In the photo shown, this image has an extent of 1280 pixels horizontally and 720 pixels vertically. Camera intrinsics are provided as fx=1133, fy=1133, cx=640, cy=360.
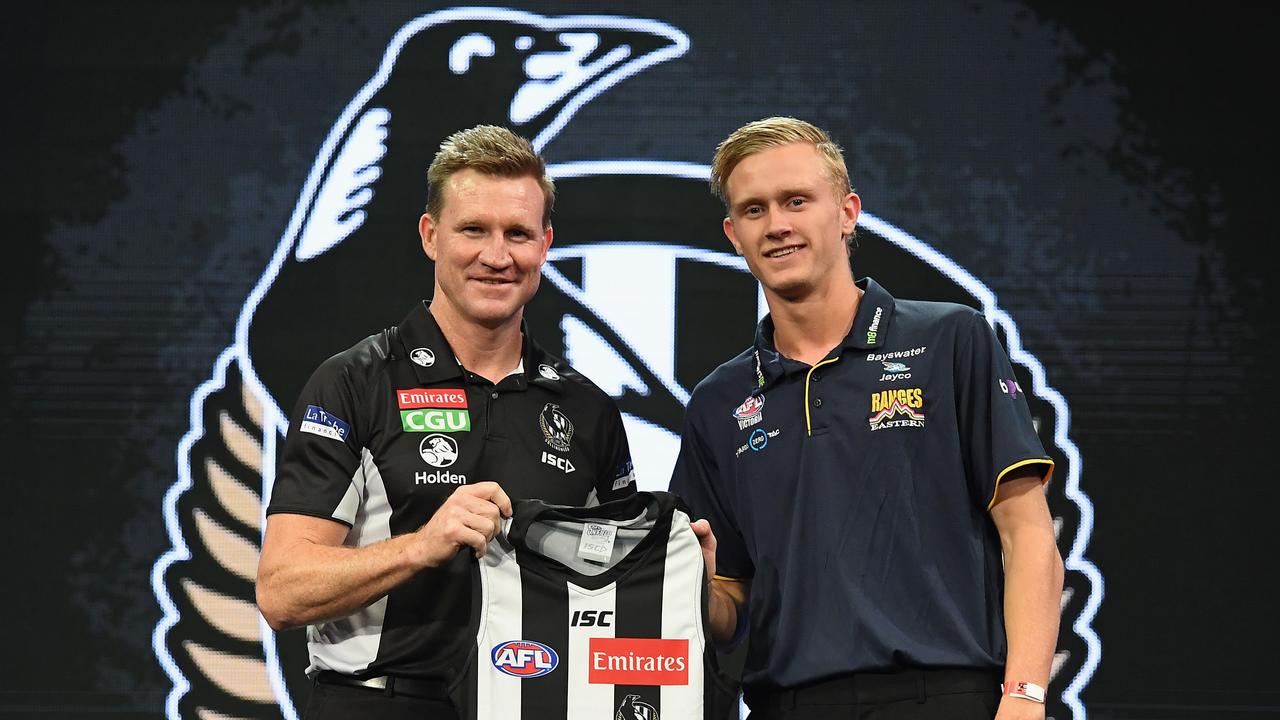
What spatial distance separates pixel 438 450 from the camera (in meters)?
2.28

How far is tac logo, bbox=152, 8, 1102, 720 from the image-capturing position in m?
3.57

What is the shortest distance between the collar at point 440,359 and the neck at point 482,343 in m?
0.02

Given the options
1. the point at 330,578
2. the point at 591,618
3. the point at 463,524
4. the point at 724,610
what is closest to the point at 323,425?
the point at 330,578

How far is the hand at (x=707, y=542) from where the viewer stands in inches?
86.6

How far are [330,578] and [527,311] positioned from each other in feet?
5.38

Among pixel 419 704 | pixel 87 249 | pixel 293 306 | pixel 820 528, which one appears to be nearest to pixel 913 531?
pixel 820 528

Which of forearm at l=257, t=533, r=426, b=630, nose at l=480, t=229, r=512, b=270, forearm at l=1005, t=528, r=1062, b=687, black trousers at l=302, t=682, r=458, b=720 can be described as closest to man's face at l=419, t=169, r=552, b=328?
nose at l=480, t=229, r=512, b=270

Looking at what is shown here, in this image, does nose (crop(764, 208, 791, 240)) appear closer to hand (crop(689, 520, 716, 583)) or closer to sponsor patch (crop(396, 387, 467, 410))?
hand (crop(689, 520, 716, 583))

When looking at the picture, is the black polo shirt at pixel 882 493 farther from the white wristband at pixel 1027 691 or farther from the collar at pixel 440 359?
the collar at pixel 440 359

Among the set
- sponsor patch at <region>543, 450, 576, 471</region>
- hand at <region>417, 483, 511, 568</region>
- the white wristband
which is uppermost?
sponsor patch at <region>543, 450, 576, 471</region>

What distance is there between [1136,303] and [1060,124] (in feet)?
2.05

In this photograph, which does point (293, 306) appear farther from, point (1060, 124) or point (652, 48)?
point (1060, 124)

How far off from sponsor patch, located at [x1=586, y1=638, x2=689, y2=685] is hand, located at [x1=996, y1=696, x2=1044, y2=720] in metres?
0.58

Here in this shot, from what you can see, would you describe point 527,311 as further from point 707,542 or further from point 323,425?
point 707,542
